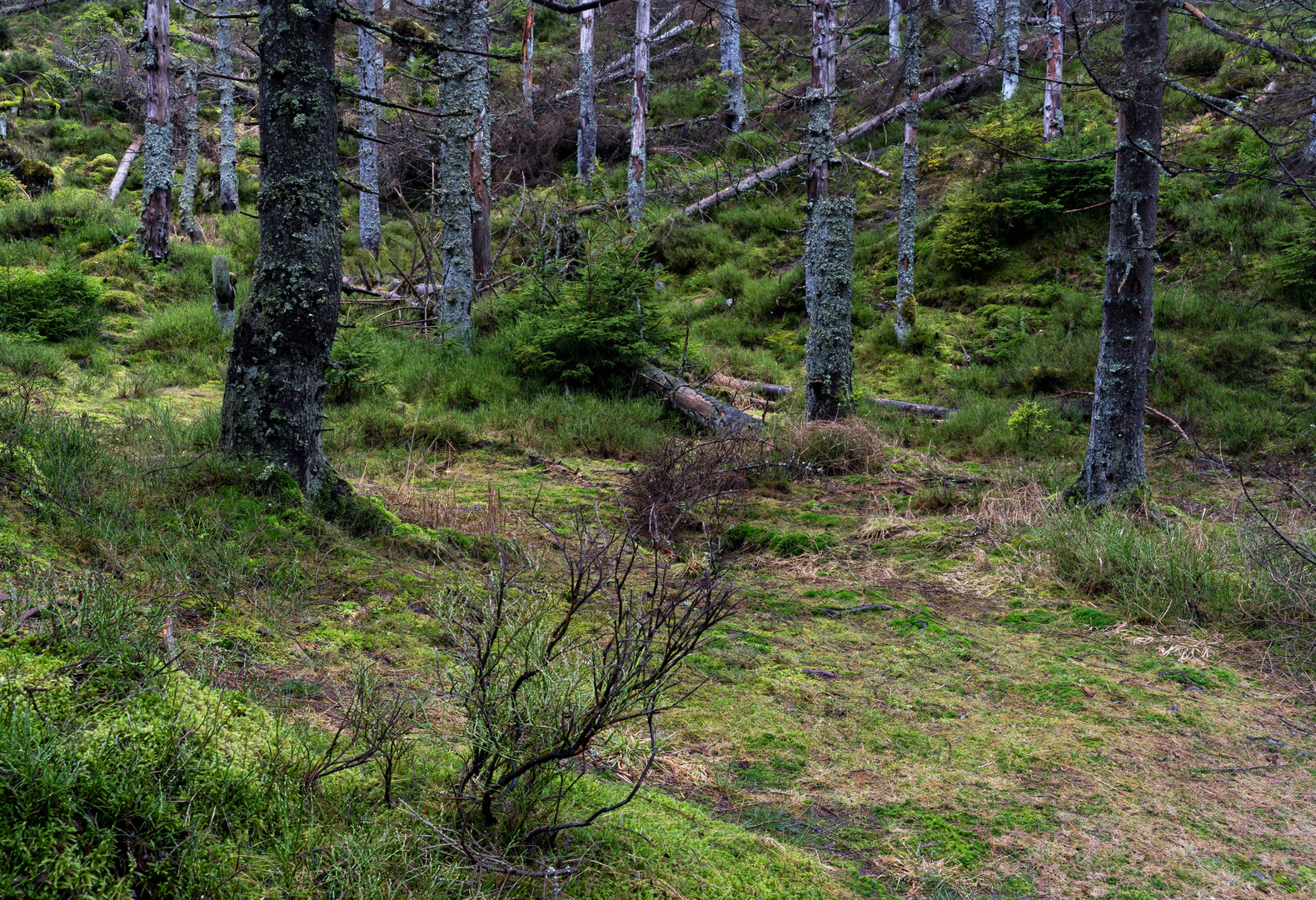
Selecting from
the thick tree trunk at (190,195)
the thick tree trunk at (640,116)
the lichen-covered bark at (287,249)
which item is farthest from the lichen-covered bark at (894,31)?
the lichen-covered bark at (287,249)

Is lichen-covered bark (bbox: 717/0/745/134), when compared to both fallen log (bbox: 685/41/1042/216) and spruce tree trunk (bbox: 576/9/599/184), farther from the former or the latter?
spruce tree trunk (bbox: 576/9/599/184)

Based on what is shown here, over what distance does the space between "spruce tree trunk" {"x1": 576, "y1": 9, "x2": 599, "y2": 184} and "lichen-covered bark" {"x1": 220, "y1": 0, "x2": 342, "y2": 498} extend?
52.7ft

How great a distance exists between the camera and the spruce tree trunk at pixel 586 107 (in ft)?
65.5

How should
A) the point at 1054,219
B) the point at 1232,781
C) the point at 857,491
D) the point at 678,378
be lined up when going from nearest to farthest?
the point at 1232,781
the point at 857,491
the point at 678,378
the point at 1054,219

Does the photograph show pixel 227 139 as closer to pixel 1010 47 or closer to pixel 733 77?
pixel 733 77

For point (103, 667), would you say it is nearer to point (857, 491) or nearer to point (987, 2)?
point (857, 491)

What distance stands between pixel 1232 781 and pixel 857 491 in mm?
4512

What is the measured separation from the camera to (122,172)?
59.7 ft

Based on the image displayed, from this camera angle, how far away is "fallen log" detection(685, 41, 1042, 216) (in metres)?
18.0

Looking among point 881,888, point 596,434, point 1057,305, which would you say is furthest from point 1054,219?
point 881,888

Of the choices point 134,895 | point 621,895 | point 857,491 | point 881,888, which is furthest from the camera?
point 857,491

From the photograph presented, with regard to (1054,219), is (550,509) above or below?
A: below

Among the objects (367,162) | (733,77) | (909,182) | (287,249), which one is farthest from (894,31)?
(287,249)

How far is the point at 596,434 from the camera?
8.43 metres
